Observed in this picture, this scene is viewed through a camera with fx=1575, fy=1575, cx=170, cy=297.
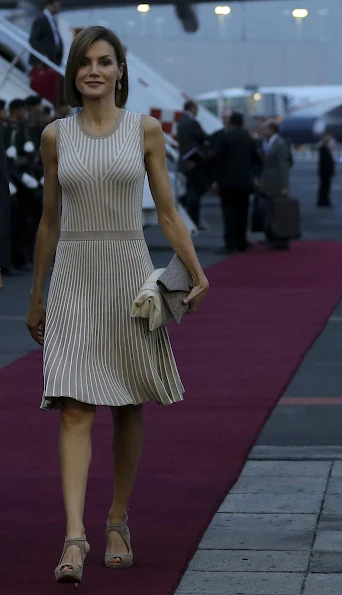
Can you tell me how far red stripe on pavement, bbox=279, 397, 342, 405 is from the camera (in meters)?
8.73

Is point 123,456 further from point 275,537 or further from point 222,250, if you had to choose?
point 222,250

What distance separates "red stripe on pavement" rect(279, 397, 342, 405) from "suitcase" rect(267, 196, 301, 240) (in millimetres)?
11739

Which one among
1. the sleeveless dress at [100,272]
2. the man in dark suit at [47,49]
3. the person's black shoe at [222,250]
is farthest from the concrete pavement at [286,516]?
the man in dark suit at [47,49]

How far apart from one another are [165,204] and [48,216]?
38 cm

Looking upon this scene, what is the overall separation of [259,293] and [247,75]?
89088mm

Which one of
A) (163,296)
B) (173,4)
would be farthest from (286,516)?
(173,4)

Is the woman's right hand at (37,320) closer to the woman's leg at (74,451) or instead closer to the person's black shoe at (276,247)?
the woman's leg at (74,451)

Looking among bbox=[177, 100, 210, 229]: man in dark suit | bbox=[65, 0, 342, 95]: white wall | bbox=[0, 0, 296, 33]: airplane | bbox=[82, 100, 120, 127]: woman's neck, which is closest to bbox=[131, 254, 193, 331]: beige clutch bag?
bbox=[82, 100, 120, 127]: woman's neck

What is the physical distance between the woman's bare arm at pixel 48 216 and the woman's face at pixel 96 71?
0.57ft

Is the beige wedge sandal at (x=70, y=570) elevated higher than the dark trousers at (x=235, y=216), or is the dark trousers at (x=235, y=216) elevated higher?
the beige wedge sandal at (x=70, y=570)

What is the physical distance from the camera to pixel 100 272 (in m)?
5.02

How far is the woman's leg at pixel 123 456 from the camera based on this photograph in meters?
5.20

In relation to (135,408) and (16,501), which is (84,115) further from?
(16,501)

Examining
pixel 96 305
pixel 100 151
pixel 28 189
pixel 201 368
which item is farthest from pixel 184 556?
pixel 28 189
